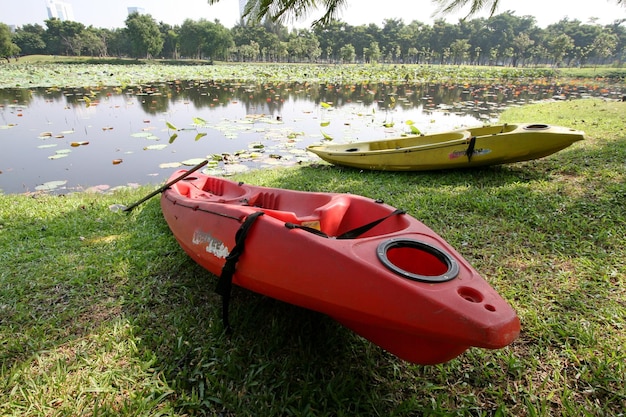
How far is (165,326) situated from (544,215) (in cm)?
340

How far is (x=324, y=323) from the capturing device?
202cm

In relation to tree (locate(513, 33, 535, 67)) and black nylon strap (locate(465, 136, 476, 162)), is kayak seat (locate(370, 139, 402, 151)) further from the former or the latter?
tree (locate(513, 33, 535, 67))

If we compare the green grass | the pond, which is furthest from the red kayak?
the pond

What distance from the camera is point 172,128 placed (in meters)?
6.30

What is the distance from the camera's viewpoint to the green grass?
156cm

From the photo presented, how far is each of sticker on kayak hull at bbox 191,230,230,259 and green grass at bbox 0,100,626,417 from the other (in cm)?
34

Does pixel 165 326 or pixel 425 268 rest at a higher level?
pixel 425 268

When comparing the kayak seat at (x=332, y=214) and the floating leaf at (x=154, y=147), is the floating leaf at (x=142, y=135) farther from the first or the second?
the kayak seat at (x=332, y=214)

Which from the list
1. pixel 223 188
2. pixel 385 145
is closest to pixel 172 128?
pixel 223 188

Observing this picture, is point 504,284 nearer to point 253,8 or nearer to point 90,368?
point 90,368

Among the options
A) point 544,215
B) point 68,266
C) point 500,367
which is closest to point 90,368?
point 68,266

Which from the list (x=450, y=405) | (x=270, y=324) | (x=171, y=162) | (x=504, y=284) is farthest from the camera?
(x=171, y=162)

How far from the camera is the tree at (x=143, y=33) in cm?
4891

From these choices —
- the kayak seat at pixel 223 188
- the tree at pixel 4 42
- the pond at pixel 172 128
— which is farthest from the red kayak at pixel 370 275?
the tree at pixel 4 42
